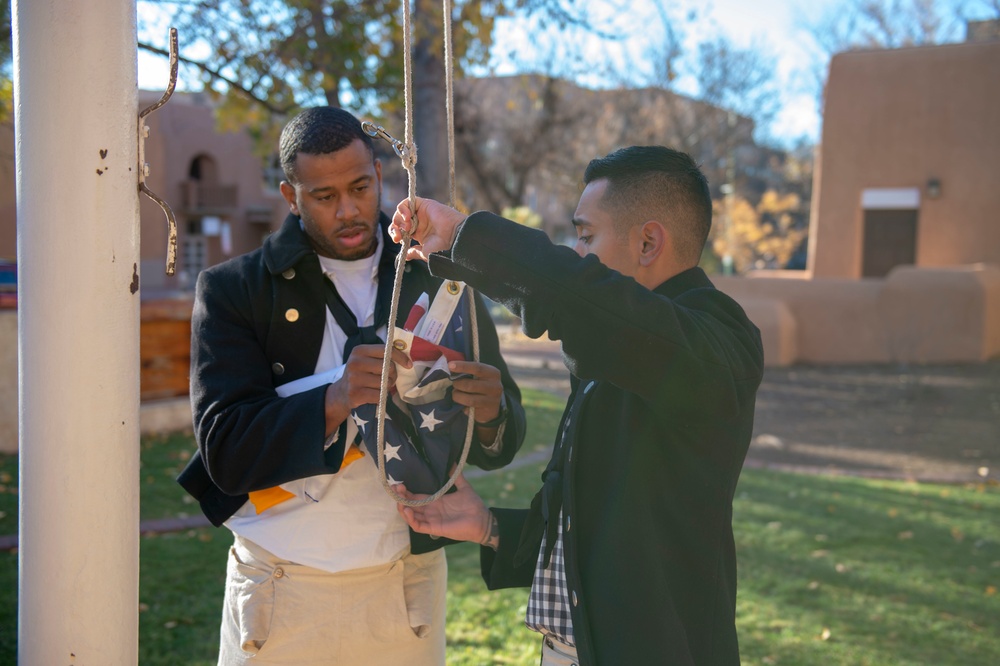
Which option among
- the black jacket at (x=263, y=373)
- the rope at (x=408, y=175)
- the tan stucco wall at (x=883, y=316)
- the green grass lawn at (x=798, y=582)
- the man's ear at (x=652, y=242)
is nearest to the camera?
Result: the rope at (x=408, y=175)

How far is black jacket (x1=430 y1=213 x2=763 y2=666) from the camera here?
5.37 ft

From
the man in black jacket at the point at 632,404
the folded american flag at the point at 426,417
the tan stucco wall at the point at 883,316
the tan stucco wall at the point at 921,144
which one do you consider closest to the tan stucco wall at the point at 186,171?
the tan stucco wall at the point at 921,144

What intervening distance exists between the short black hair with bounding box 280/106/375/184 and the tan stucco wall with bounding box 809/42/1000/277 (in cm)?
1767

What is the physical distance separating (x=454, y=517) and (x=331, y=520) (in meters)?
0.30

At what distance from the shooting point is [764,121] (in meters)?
29.5

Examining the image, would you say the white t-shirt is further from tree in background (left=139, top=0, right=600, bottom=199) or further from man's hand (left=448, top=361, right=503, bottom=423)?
tree in background (left=139, top=0, right=600, bottom=199)

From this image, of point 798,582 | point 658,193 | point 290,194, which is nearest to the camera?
point 658,193

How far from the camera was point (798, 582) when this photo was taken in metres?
5.18

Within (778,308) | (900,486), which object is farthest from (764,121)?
(900,486)

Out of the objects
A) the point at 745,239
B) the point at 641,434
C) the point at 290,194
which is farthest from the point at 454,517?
the point at 745,239

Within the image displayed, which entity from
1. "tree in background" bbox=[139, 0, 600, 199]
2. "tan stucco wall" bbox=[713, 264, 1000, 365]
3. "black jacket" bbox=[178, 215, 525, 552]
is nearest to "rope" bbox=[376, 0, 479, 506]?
"black jacket" bbox=[178, 215, 525, 552]

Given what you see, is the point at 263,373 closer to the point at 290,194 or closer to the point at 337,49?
the point at 290,194

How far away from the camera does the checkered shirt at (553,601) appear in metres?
1.91

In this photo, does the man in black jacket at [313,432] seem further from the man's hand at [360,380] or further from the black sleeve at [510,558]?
the black sleeve at [510,558]
